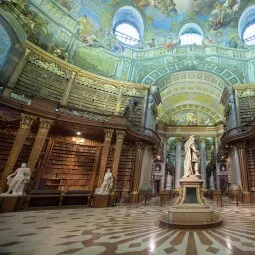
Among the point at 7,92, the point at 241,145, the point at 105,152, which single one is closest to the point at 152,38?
the point at 241,145

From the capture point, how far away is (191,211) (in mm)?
4484

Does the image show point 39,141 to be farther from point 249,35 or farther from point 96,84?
point 249,35

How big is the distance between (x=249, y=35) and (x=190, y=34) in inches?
211

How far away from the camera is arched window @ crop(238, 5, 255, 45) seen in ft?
53.7

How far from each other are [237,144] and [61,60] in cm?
A: 1309

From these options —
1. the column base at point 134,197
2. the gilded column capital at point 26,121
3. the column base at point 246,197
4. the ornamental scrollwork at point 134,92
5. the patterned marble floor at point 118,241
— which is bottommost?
the patterned marble floor at point 118,241

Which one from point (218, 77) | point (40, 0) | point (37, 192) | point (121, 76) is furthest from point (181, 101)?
point (37, 192)

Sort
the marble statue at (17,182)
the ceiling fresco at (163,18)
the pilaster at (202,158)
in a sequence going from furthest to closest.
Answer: the pilaster at (202,158)
the ceiling fresco at (163,18)
the marble statue at (17,182)

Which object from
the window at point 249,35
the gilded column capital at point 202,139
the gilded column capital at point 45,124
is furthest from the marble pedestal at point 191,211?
the gilded column capital at point 202,139

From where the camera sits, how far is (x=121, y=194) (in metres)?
10.7

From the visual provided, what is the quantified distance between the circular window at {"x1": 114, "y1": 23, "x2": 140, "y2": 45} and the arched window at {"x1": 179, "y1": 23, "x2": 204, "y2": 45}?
4.68 m

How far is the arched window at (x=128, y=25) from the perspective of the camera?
17.0 meters

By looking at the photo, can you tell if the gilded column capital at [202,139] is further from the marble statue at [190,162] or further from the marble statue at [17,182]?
the marble statue at [17,182]

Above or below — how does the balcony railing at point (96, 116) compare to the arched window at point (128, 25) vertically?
below
